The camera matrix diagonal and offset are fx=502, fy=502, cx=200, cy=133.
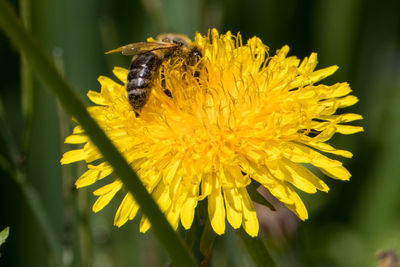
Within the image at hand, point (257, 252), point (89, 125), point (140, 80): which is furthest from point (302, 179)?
point (89, 125)

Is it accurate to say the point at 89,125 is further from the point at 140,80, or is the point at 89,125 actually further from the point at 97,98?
the point at 97,98

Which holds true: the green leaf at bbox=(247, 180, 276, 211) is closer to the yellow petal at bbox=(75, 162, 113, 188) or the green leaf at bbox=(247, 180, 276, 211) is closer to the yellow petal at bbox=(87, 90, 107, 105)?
the yellow petal at bbox=(75, 162, 113, 188)

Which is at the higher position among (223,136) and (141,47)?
(141,47)

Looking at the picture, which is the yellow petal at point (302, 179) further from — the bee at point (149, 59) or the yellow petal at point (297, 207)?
the bee at point (149, 59)

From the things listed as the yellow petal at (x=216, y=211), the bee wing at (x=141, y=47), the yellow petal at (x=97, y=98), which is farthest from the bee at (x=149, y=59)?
the yellow petal at (x=216, y=211)

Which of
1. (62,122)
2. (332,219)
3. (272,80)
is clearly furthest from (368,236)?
(62,122)

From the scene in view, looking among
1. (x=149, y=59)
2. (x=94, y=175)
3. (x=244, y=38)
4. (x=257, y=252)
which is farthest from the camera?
(x=244, y=38)
